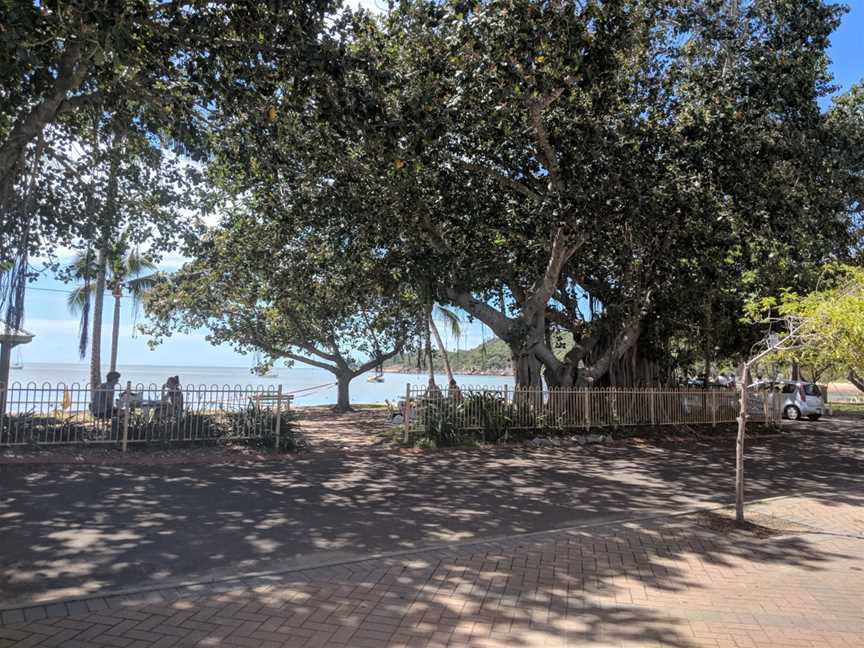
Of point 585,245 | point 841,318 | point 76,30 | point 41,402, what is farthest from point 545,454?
point 76,30

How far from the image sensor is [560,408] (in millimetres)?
14961

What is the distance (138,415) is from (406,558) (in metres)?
7.43

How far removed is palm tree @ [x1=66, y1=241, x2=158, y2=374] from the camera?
13883 millimetres

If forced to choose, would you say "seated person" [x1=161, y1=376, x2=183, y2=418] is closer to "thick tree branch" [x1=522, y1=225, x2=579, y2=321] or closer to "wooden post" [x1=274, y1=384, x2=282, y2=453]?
"wooden post" [x1=274, y1=384, x2=282, y2=453]

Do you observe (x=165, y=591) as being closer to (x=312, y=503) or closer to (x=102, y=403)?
(x=312, y=503)

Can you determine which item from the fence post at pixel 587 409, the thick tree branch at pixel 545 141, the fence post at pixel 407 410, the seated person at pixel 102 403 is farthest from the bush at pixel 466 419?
the seated person at pixel 102 403

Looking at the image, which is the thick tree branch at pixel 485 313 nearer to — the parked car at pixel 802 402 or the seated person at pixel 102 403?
the seated person at pixel 102 403

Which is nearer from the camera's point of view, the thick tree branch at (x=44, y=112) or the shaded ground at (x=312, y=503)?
the shaded ground at (x=312, y=503)

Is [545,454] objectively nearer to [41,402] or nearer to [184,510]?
[184,510]

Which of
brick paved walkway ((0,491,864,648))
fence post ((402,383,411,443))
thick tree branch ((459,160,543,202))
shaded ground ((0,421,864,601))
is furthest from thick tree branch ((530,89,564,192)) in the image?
brick paved walkway ((0,491,864,648))

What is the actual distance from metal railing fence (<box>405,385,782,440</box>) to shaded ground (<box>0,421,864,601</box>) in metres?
1.17

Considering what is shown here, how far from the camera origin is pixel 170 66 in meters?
9.21

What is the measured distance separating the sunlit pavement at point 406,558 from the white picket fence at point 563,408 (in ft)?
11.6

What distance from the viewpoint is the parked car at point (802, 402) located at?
24828mm
